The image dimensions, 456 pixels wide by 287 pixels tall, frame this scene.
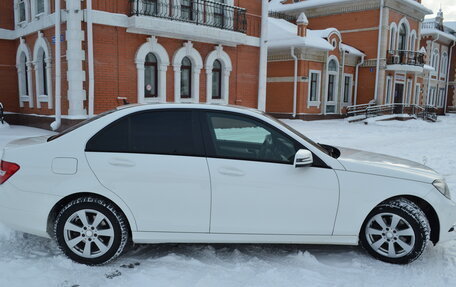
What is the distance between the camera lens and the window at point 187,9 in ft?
49.8

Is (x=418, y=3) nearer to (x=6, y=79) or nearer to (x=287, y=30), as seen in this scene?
(x=287, y=30)

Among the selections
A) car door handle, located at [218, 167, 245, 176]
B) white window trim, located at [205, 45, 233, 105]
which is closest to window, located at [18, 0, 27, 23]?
white window trim, located at [205, 45, 233, 105]

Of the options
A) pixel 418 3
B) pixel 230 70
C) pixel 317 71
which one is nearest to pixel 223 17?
pixel 230 70

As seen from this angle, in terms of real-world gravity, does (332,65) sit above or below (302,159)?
above

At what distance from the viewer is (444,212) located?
3.80 metres

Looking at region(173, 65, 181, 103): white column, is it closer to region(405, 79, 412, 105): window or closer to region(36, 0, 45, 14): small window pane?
region(36, 0, 45, 14): small window pane

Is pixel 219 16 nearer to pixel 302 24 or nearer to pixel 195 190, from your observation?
pixel 302 24

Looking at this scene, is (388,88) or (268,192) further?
(388,88)

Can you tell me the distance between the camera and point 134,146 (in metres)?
3.64

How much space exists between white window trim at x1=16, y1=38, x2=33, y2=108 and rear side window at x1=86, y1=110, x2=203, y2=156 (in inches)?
559

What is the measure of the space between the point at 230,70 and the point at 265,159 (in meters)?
13.8

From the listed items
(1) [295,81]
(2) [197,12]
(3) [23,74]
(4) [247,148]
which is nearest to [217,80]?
(2) [197,12]

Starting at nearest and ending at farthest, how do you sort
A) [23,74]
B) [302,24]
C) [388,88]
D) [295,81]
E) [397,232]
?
[397,232] < [23,74] < [302,24] < [295,81] < [388,88]

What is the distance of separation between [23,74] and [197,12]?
827 centimetres
